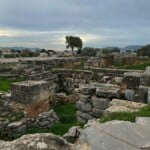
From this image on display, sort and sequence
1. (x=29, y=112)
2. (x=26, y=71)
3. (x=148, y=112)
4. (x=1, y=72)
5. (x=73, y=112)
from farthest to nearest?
(x=1, y=72) → (x=26, y=71) → (x=73, y=112) → (x=29, y=112) → (x=148, y=112)

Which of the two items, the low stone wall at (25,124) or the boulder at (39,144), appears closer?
the boulder at (39,144)

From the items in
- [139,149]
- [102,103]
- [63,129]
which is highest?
[139,149]

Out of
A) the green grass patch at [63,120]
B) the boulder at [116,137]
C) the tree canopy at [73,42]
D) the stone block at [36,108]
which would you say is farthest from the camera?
the tree canopy at [73,42]

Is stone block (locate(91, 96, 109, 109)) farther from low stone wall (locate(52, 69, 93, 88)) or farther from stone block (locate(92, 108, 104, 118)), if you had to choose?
low stone wall (locate(52, 69, 93, 88))

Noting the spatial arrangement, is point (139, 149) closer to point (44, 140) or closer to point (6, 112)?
point (44, 140)

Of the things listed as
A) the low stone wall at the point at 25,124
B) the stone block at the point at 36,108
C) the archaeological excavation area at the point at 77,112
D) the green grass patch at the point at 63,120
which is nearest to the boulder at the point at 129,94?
the archaeological excavation area at the point at 77,112

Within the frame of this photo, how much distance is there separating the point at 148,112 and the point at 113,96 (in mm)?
3245

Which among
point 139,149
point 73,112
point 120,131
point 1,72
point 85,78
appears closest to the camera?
point 139,149

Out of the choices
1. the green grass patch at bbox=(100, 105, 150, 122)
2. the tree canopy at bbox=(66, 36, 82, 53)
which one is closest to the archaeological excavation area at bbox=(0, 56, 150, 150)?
the green grass patch at bbox=(100, 105, 150, 122)

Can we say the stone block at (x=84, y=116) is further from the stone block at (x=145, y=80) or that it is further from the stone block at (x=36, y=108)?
the stone block at (x=145, y=80)

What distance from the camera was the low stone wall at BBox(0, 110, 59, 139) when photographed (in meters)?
9.89

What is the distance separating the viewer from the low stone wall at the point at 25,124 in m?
9.89

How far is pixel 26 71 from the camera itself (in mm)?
19406

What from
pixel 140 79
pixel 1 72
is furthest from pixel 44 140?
pixel 1 72
